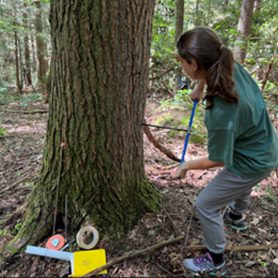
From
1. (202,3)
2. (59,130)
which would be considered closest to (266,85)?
(59,130)

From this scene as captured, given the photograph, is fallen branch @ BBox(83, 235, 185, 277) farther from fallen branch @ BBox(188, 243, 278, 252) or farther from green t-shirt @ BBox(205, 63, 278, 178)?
green t-shirt @ BBox(205, 63, 278, 178)

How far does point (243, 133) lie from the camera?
183 centimetres

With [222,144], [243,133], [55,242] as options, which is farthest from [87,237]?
[243,133]

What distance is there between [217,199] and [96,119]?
3.69ft

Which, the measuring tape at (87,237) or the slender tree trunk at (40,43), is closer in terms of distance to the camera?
the measuring tape at (87,237)

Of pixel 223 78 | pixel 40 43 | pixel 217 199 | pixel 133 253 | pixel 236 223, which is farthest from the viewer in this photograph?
pixel 40 43

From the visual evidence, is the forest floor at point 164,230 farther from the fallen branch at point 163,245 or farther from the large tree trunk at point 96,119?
the large tree trunk at point 96,119

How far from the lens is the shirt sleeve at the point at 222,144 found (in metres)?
1.69

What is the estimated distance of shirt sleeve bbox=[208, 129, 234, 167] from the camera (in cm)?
169

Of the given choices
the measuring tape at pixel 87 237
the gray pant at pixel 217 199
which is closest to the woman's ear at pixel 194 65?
the gray pant at pixel 217 199

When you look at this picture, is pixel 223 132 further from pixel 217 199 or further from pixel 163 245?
pixel 163 245

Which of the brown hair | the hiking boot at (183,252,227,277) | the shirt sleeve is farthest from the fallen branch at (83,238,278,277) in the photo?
the brown hair

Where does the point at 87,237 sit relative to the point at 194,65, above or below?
below

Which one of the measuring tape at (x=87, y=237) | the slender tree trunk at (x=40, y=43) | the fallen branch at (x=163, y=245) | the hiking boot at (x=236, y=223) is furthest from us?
the slender tree trunk at (x=40, y=43)
